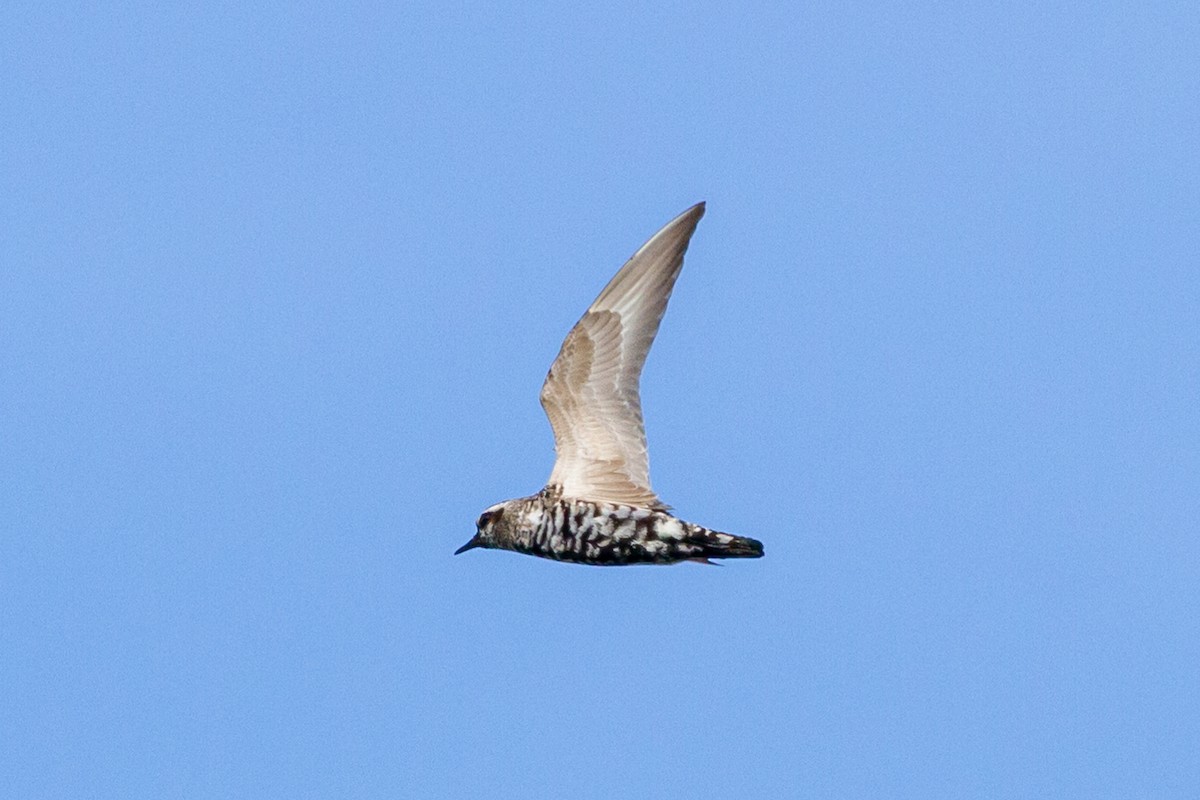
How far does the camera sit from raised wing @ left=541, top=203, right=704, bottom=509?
79.2 ft

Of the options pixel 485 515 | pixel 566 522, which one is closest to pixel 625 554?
pixel 566 522

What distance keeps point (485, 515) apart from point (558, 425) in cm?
164

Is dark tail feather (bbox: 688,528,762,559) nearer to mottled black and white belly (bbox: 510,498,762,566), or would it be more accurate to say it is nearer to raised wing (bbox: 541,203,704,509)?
mottled black and white belly (bbox: 510,498,762,566)

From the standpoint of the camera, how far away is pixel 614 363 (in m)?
24.2

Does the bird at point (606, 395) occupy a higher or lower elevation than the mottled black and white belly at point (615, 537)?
higher

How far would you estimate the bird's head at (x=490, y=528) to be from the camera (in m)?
24.7

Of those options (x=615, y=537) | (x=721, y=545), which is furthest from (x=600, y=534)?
(x=721, y=545)

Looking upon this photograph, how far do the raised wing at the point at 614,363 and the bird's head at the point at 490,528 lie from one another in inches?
38.9

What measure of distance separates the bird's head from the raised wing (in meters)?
0.99

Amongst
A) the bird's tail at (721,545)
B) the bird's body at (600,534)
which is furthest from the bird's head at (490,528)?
→ the bird's tail at (721,545)

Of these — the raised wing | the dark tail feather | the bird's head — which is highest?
the raised wing

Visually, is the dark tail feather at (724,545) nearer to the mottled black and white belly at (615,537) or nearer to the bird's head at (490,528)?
the mottled black and white belly at (615,537)

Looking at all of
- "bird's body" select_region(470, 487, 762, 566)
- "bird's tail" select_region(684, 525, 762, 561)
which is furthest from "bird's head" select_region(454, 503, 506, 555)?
"bird's tail" select_region(684, 525, 762, 561)

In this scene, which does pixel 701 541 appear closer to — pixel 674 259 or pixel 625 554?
pixel 625 554
